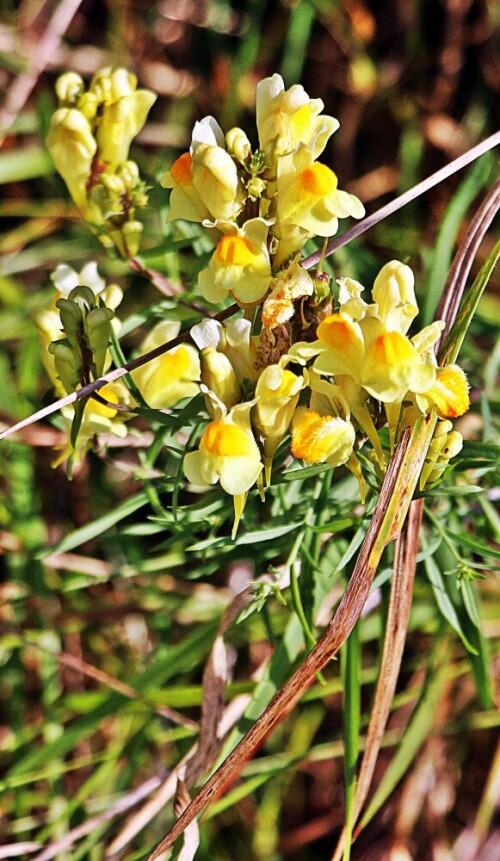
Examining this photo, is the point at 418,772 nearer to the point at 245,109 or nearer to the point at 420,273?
the point at 420,273

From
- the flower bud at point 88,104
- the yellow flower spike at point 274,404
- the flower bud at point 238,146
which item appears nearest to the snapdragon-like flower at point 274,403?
the yellow flower spike at point 274,404

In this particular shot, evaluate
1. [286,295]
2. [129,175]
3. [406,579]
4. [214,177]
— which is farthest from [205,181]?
[406,579]

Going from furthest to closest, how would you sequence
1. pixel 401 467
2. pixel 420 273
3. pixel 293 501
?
pixel 420 273 < pixel 293 501 < pixel 401 467

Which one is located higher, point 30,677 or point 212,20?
point 212,20

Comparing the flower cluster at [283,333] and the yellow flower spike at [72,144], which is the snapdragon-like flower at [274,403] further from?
the yellow flower spike at [72,144]

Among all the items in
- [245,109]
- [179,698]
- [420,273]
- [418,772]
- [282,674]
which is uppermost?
[245,109]

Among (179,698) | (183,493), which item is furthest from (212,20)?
(179,698)

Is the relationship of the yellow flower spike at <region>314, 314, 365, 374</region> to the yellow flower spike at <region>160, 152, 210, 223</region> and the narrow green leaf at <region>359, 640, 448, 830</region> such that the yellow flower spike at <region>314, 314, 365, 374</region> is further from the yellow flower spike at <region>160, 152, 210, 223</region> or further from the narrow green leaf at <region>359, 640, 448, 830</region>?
the narrow green leaf at <region>359, 640, 448, 830</region>

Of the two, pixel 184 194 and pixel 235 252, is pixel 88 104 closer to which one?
pixel 184 194
